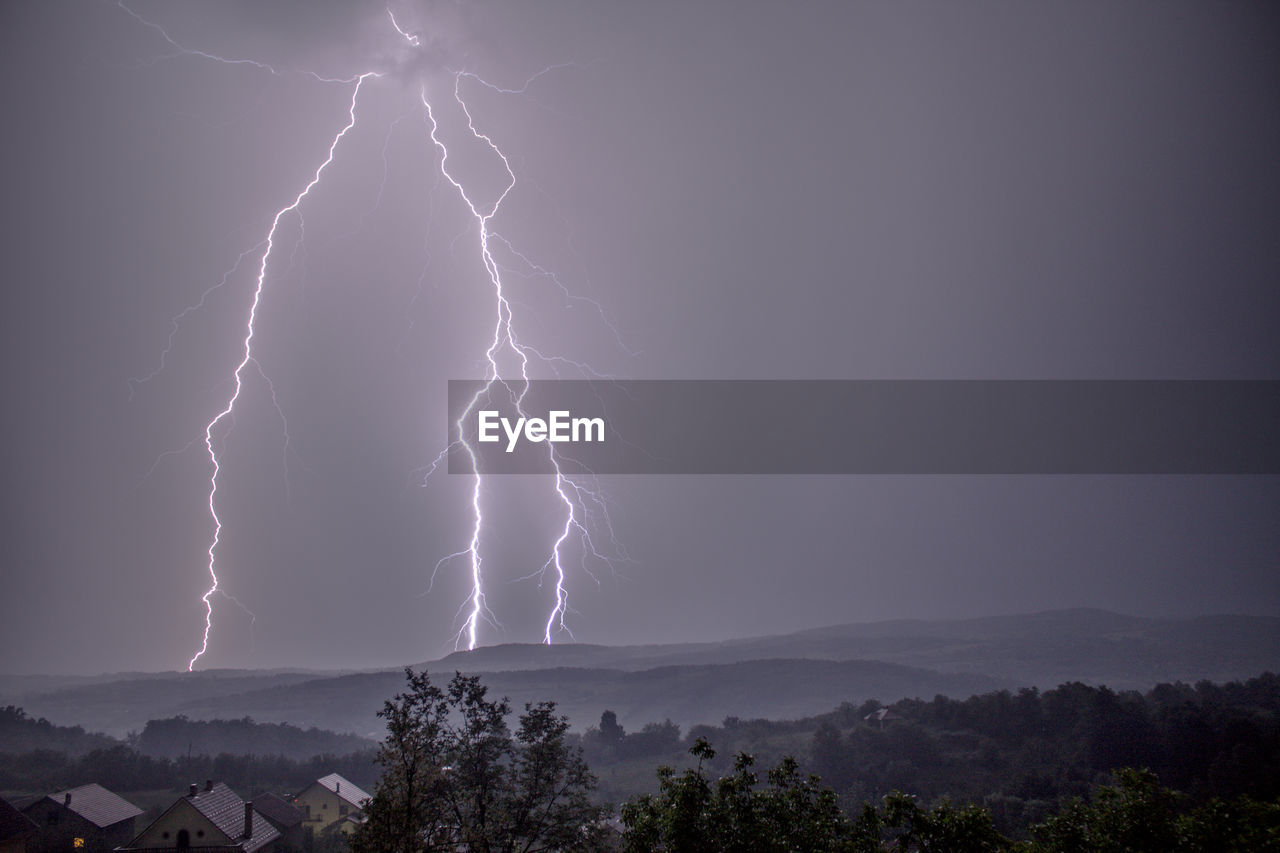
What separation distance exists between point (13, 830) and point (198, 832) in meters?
5.71

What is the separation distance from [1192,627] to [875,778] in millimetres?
141713

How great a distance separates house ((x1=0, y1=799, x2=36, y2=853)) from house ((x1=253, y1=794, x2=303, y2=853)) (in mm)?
9314

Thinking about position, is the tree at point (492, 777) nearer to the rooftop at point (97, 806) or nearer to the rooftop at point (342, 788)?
the rooftop at point (342, 788)

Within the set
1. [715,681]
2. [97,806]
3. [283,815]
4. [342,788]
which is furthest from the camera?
[715,681]

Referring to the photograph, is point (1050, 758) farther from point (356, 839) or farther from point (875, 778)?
point (356, 839)

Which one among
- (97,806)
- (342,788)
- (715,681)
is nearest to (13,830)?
(97,806)

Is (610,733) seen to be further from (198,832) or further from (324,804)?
(198,832)

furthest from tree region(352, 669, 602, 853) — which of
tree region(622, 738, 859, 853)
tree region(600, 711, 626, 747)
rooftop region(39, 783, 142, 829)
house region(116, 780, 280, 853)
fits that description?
tree region(600, 711, 626, 747)

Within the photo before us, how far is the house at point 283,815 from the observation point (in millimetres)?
30467

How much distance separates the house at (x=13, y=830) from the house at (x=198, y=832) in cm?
358

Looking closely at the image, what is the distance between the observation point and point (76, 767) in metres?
49.8

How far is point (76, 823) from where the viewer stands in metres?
29.7

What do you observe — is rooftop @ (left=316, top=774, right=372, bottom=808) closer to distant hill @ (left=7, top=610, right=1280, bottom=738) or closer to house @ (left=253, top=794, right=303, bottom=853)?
house @ (left=253, top=794, right=303, bottom=853)

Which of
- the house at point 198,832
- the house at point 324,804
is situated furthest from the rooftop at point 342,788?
the house at point 198,832
